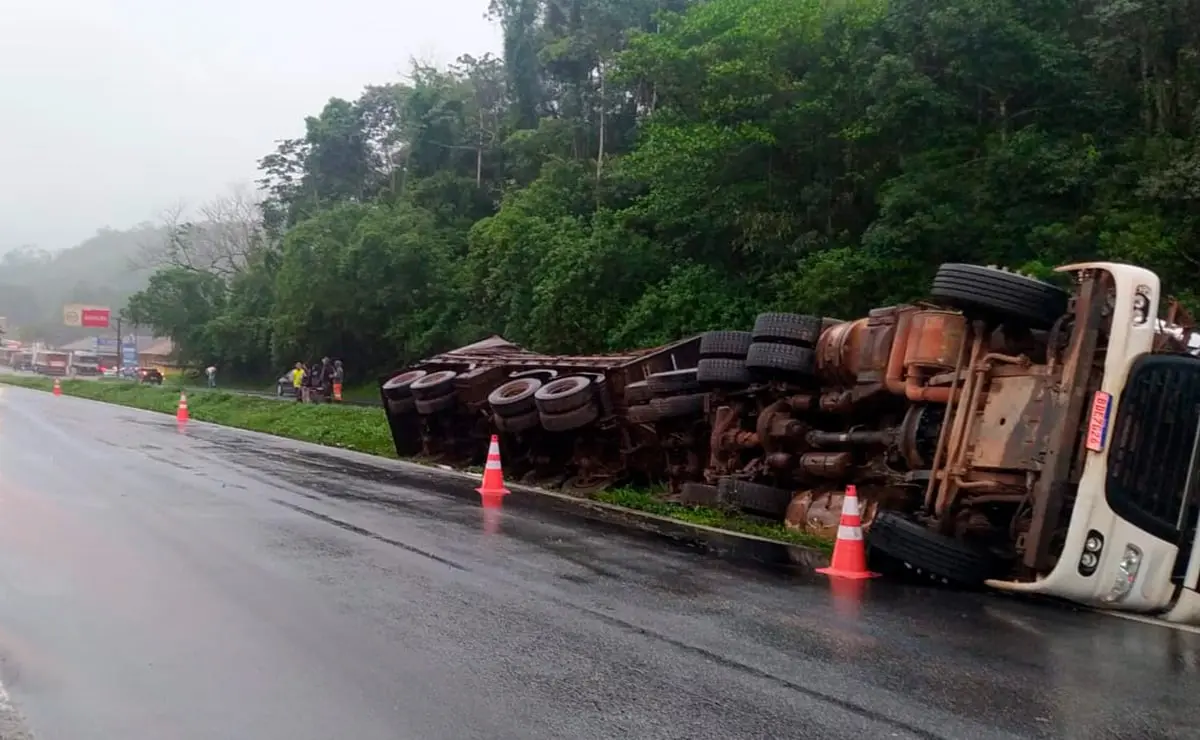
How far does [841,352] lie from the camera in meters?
10.2

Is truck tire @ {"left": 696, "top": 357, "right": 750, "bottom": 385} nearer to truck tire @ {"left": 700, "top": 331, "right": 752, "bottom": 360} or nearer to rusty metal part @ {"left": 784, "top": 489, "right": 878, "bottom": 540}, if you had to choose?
truck tire @ {"left": 700, "top": 331, "right": 752, "bottom": 360}

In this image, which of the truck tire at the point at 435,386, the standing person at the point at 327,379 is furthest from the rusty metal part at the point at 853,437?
the standing person at the point at 327,379

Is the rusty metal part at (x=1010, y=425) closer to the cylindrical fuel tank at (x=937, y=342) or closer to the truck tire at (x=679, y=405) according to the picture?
the cylindrical fuel tank at (x=937, y=342)

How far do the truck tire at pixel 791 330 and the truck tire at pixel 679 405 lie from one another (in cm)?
143

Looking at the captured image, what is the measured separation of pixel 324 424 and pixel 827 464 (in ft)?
55.8

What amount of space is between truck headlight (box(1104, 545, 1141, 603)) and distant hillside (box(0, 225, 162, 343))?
11988 cm

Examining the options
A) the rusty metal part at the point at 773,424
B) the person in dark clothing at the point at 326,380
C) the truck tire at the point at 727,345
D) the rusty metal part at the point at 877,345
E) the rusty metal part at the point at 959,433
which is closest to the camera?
the rusty metal part at the point at 959,433

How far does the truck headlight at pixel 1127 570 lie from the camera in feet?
22.8

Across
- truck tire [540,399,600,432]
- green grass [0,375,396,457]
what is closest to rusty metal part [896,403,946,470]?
truck tire [540,399,600,432]

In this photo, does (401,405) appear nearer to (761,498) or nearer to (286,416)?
(761,498)

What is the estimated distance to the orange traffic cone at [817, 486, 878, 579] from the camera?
27.6 ft

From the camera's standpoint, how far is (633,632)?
6.19 m

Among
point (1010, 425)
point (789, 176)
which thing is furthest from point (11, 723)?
point (789, 176)

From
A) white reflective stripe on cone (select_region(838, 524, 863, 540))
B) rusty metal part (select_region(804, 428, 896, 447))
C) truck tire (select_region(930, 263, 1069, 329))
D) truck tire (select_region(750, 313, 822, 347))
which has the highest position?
truck tire (select_region(930, 263, 1069, 329))
